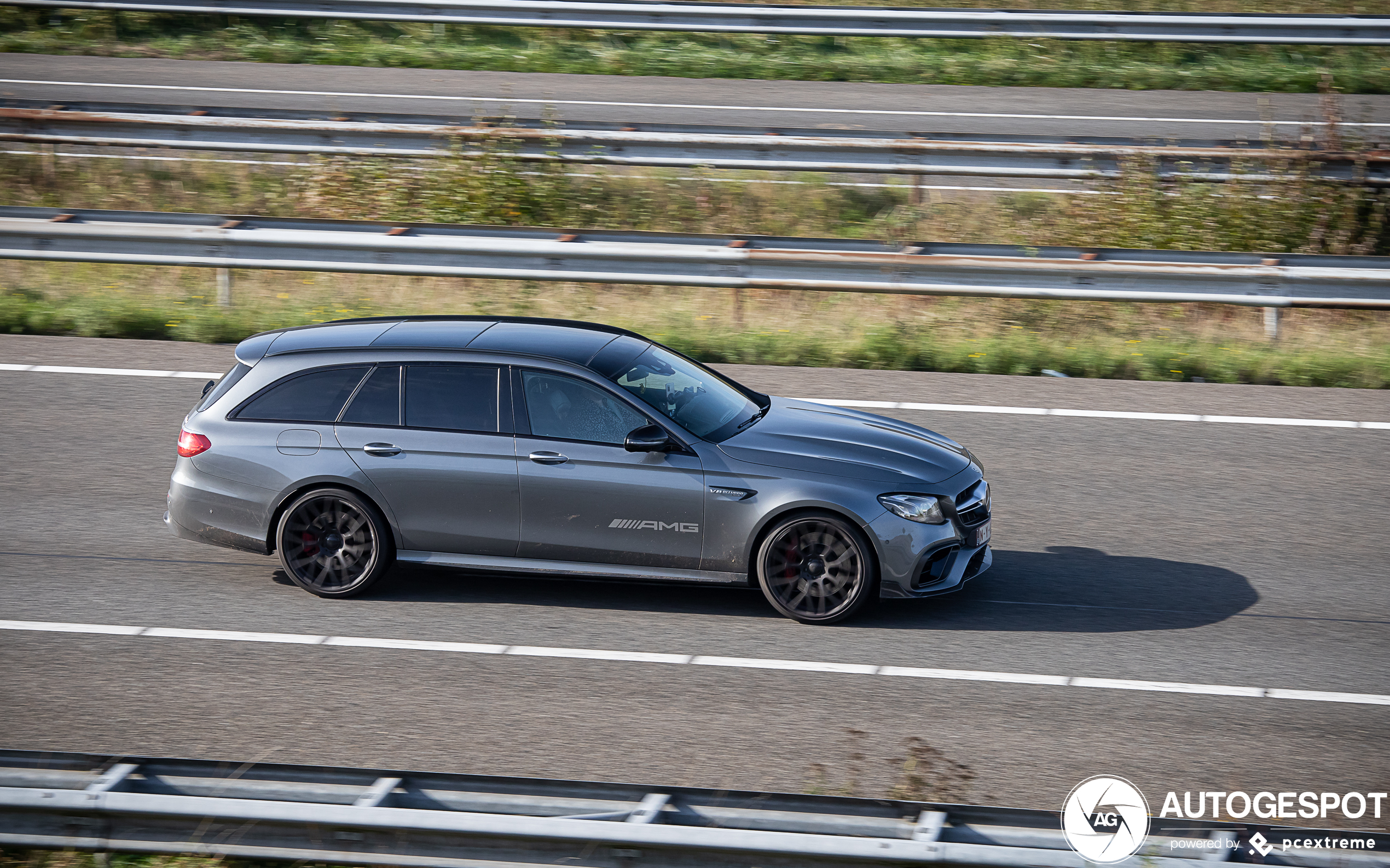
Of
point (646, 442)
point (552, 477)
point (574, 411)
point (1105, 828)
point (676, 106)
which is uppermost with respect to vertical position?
point (676, 106)

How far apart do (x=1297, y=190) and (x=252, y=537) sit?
39.5 feet

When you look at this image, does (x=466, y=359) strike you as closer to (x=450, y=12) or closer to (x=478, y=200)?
(x=478, y=200)

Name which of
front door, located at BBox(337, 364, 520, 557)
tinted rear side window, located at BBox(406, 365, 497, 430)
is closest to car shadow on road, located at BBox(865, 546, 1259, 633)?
front door, located at BBox(337, 364, 520, 557)

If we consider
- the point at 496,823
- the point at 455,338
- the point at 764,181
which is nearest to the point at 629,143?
the point at 764,181

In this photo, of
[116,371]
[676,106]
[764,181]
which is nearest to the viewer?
[116,371]

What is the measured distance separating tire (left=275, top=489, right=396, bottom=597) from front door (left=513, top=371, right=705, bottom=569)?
0.89 meters

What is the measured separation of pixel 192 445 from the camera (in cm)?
793

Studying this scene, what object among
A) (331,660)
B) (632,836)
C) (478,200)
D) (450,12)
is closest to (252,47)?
(450,12)

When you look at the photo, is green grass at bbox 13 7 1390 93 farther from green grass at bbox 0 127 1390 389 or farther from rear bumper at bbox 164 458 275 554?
rear bumper at bbox 164 458 275 554

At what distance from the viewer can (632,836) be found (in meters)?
4.33

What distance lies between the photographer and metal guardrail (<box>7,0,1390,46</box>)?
20.8 m

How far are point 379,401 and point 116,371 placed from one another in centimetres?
506

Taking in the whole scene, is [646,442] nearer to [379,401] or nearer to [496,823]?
[379,401]

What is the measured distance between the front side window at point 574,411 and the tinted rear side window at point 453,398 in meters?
0.23
